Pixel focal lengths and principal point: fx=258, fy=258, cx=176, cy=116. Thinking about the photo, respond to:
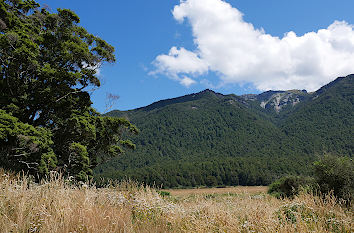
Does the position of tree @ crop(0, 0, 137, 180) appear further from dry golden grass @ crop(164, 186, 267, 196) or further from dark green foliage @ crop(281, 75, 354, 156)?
dark green foliage @ crop(281, 75, 354, 156)

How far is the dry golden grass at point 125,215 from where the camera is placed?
3979 mm

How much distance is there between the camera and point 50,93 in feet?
53.5

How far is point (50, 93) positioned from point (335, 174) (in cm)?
2017

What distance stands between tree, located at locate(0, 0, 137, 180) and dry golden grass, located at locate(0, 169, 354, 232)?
8.99 metres

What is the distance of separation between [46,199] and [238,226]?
3528 millimetres

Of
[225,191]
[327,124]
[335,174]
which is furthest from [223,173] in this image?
[327,124]

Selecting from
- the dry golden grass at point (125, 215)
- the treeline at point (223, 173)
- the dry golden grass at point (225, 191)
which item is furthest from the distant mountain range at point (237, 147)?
the dry golden grass at point (125, 215)

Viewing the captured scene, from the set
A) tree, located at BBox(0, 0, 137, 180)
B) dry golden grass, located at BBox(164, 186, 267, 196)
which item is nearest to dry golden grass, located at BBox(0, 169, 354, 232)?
dry golden grass, located at BBox(164, 186, 267, 196)

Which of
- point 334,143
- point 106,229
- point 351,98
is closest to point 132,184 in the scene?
point 106,229

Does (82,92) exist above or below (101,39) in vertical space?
below

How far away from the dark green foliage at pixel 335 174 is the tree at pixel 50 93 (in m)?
14.4

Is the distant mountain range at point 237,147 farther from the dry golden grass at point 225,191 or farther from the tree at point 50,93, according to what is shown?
the tree at point 50,93

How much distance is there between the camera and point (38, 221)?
3939 millimetres

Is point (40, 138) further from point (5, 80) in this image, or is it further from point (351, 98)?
point (351, 98)
